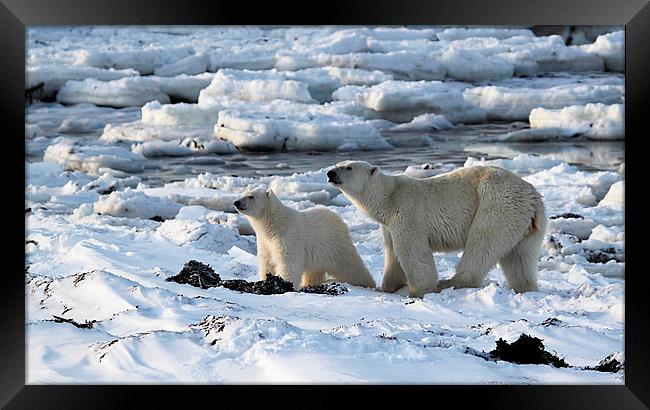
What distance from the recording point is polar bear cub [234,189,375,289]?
5.96 meters

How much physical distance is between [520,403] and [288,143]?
8.85m

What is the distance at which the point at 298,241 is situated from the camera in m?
5.98

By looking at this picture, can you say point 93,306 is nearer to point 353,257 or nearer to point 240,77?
point 353,257

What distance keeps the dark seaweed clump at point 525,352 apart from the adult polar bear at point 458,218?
1683 mm

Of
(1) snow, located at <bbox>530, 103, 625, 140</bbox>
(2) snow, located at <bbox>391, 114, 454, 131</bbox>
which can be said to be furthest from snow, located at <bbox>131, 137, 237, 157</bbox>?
(1) snow, located at <bbox>530, 103, 625, 140</bbox>

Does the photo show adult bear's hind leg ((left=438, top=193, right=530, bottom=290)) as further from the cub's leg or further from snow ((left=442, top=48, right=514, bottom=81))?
snow ((left=442, top=48, right=514, bottom=81))

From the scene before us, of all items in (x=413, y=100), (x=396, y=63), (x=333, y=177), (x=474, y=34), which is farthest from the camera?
(x=474, y=34)

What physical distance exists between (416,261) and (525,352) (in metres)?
1.83

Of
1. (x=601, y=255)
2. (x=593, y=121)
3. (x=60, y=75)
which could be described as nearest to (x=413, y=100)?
(x=593, y=121)

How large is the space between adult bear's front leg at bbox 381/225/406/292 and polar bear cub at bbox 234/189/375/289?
0.26 metres

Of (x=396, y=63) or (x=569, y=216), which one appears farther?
(x=396, y=63)

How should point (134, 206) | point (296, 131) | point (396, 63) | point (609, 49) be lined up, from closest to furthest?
point (134, 206) → point (296, 131) → point (396, 63) → point (609, 49)
